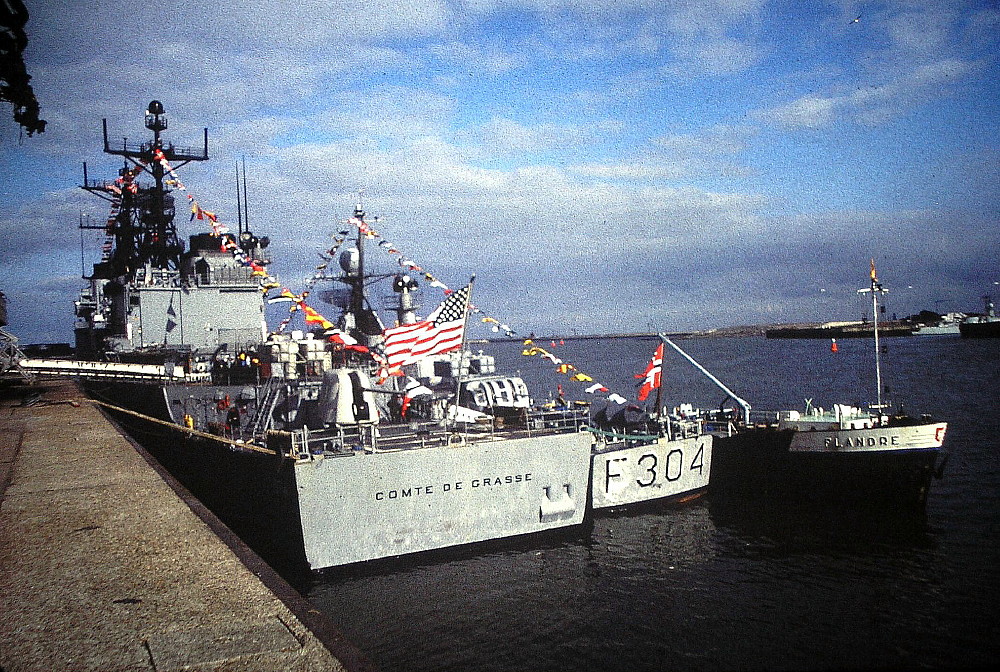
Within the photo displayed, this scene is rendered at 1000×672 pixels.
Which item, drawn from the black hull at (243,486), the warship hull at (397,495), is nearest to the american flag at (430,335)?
the warship hull at (397,495)

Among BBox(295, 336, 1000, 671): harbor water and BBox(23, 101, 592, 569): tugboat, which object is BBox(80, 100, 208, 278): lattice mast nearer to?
BBox(23, 101, 592, 569): tugboat

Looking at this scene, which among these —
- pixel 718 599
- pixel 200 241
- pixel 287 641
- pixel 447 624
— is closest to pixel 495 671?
pixel 447 624

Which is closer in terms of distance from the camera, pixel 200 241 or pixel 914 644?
pixel 914 644

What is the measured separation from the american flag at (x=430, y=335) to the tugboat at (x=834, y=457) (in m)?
12.8

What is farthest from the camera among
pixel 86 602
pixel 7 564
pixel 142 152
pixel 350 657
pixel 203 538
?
pixel 142 152

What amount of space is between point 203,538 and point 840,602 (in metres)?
13.1

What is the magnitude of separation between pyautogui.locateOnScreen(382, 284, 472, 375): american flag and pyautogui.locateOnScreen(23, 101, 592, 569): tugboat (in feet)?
0.27

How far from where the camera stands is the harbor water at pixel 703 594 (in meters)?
12.8

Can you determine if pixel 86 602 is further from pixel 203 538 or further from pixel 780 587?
pixel 780 587

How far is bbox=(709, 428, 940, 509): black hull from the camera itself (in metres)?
22.5

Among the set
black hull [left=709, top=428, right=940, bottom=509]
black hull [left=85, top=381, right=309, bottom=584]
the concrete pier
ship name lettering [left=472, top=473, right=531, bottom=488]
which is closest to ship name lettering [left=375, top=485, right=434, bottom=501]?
ship name lettering [left=472, top=473, right=531, bottom=488]

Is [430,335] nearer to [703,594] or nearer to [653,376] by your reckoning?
[703,594]

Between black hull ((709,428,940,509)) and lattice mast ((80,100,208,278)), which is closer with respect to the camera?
black hull ((709,428,940,509))

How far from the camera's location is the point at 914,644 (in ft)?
42.5
